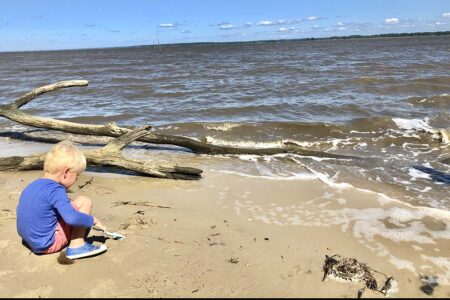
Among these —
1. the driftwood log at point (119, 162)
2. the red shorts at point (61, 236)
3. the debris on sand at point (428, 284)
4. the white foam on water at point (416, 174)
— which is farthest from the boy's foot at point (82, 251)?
the white foam on water at point (416, 174)

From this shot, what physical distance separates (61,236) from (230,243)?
1467 mm

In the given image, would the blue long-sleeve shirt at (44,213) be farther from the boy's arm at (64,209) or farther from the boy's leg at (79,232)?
the boy's leg at (79,232)

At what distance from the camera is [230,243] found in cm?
410

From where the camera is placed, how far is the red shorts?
3.60 metres

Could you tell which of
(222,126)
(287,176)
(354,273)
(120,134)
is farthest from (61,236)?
(222,126)

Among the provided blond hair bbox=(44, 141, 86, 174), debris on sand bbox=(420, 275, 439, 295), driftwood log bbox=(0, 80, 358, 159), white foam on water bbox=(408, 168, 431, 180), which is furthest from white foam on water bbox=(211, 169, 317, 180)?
blond hair bbox=(44, 141, 86, 174)

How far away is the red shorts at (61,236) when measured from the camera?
3602mm

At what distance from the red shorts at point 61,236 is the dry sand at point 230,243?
6cm

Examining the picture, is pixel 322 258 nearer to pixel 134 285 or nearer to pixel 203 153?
pixel 134 285

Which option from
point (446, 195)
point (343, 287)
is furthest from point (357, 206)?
point (343, 287)

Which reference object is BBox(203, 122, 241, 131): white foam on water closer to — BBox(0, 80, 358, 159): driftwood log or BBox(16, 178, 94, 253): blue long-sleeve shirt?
BBox(0, 80, 358, 159): driftwood log

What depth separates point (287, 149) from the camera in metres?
8.32

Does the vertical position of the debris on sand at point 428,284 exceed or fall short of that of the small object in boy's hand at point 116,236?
it falls short

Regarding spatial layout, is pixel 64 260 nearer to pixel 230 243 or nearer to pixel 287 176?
pixel 230 243
